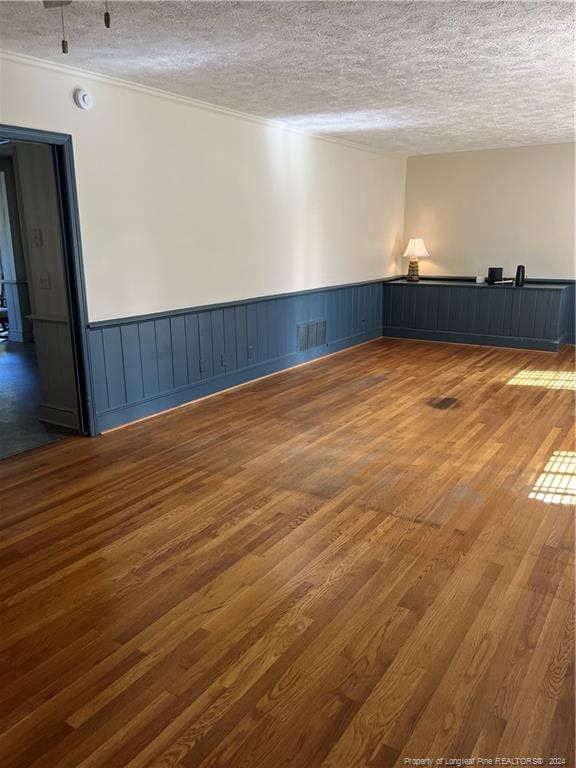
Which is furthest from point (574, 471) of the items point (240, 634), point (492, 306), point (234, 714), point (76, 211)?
point (492, 306)

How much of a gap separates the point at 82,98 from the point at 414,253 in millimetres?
5415

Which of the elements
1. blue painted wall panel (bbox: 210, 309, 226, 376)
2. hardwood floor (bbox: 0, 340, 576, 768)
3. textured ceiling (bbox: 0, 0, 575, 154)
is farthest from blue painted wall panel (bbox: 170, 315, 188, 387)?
textured ceiling (bbox: 0, 0, 575, 154)

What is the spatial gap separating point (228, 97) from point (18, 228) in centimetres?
497

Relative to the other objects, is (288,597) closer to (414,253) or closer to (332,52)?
(332,52)

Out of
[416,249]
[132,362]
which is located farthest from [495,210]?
[132,362]

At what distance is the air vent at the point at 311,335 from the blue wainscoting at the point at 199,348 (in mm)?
18

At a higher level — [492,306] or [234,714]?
[492,306]

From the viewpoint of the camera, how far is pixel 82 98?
3.96 meters

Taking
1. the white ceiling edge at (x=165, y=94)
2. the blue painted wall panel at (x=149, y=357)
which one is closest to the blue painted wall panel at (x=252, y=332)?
the blue painted wall panel at (x=149, y=357)

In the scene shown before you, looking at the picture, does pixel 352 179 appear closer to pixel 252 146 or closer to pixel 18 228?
pixel 252 146

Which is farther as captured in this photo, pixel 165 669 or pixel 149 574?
pixel 149 574

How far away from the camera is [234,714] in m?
1.84

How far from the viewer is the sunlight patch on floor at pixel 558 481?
3.31m

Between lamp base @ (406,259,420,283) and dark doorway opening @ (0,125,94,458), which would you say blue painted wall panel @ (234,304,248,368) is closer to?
dark doorway opening @ (0,125,94,458)
